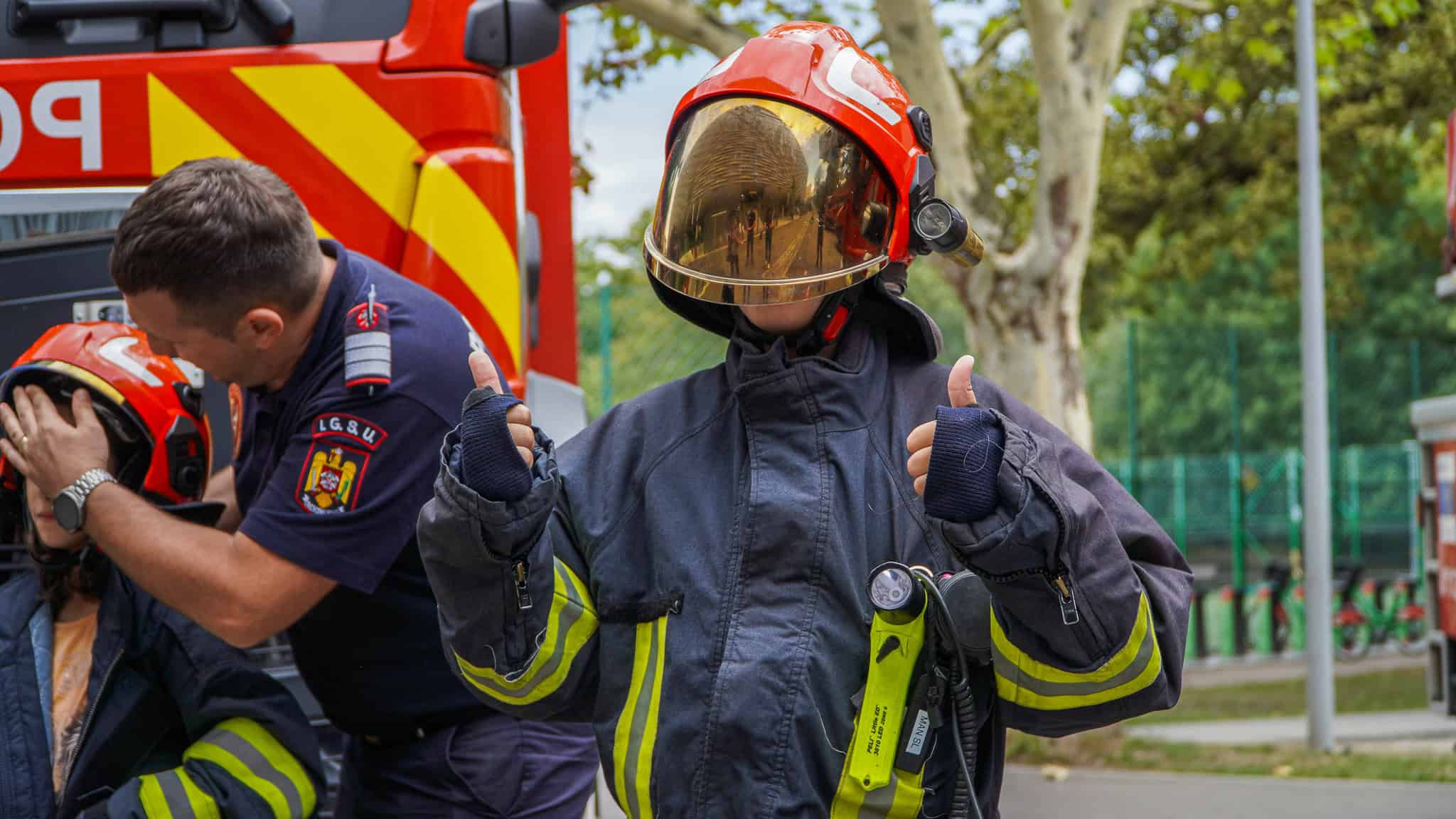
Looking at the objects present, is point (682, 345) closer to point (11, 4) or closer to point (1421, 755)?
point (1421, 755)

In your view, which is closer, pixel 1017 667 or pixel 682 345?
pixel 1017 667

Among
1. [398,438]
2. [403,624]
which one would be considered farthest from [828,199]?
[403,624]

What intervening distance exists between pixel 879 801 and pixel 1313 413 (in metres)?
7.55

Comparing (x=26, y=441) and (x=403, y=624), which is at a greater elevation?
(x=26, y=441)

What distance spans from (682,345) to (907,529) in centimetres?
772

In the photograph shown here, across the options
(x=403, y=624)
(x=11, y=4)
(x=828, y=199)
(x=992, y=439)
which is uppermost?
(x=11, y=4)

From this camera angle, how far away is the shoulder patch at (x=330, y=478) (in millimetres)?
2236

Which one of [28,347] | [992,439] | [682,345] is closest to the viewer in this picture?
[992,439]

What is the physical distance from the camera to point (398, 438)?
2.28 meters

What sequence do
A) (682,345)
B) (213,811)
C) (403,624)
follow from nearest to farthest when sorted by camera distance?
(213,811) → (403,624) → (682,345)

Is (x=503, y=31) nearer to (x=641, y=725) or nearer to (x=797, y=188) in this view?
(x=797, y=188)

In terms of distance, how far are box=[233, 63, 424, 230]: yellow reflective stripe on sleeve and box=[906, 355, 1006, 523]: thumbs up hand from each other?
156 centimetres

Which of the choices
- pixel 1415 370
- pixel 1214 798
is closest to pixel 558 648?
pixel 1214 798

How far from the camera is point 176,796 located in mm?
2150
